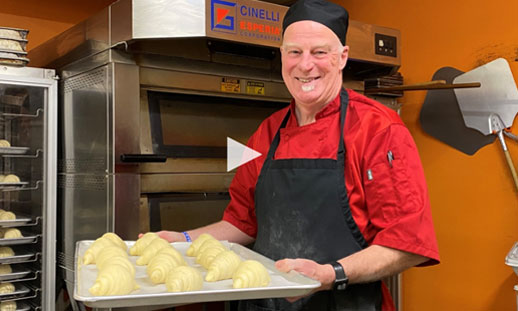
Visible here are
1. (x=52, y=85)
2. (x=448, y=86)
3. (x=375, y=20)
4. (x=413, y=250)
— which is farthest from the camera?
(x=375, y=20)

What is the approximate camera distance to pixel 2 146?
2.38m

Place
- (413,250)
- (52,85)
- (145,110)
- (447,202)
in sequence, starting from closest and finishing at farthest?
(413,250) < (145,110) < (52,85) < (447,202)

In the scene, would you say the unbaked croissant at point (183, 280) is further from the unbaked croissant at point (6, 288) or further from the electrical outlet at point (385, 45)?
the electrical outlet at point (385, 45)

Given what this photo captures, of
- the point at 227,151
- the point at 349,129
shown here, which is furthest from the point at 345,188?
the point at 227,151

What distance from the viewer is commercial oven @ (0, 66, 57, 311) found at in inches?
95.0

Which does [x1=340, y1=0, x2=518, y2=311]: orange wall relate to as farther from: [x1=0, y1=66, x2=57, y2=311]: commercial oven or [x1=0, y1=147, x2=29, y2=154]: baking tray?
[x1=0, y1=147, x2=29, y2=154]: baking tray

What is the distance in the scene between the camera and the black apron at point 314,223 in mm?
1506

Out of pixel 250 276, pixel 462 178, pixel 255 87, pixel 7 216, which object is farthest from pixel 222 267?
pixel 462 178

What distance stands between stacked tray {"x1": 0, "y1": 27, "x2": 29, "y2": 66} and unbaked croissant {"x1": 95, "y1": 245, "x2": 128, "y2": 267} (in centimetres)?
137

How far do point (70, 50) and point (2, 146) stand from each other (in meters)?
0.56

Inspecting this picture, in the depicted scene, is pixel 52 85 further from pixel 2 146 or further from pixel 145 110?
pixel 145 110

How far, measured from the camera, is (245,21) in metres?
2.21

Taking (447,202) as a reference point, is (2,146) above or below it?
above

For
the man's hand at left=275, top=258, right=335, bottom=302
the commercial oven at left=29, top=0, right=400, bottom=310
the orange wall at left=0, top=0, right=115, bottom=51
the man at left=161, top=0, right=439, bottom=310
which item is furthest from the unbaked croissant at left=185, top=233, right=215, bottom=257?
the orange wall at left=0, top=0, right=115, bottom=51
